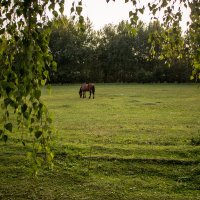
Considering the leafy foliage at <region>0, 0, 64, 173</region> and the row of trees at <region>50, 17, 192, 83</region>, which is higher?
the row of trees at <region>50, 17, 192, 83</region>

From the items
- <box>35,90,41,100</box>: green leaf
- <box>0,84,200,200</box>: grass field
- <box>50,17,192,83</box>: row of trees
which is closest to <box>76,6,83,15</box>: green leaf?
<box>35,90,41,100</box>: green leaf

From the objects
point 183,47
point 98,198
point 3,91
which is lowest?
point 98,198

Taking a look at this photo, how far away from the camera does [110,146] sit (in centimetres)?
1044

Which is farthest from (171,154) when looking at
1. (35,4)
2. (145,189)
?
(35,4)

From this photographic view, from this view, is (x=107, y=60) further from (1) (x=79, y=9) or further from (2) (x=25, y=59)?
(2) (x=25, y=59)

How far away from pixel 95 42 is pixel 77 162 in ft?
235

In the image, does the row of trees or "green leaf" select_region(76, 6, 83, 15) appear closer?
"green leaf" select_region(76, 6, 83, 15)

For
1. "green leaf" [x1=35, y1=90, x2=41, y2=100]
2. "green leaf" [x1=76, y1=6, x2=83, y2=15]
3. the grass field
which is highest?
"green leaf" [x1=76, y1=6, x2=83, y2=15]

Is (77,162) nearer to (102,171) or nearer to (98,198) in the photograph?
(102,171)

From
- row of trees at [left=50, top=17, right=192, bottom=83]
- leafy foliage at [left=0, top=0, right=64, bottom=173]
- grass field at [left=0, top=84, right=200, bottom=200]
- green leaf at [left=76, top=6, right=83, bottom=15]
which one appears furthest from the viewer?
row of trees at [left=50, top=17, right=192, bottom=83]

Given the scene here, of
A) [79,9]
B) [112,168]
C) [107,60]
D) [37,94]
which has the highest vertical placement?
[107,60]

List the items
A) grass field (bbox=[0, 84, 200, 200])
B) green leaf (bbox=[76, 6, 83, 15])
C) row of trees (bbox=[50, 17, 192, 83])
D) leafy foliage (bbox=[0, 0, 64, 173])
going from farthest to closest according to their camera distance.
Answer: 1. row of trees (bbox=[50, 17, 192, 83])
2. grass field (bbox=[0, 84, 200, 200])
3. green leaf (bbox=[76, 6, 83, 15])
4. leafy foliage (bbox=[0, 0, 64, 173])

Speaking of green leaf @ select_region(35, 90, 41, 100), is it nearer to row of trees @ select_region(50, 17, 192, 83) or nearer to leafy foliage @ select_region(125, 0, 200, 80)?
leafy foliage @ select_region(125, 0, 200, 80)

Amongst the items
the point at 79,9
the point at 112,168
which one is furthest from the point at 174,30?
the point at 112,168
